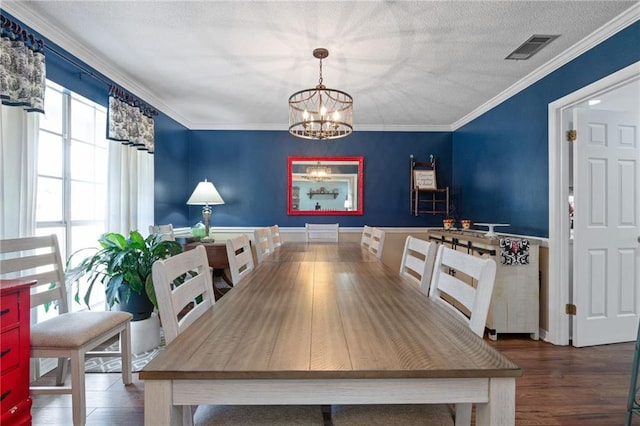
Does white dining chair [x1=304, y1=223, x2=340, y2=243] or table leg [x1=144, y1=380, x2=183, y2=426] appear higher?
white dining chair [x1=304, y1=223, x2=340, y2=243]

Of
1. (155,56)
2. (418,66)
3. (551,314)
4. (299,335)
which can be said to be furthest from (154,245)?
(551,314)

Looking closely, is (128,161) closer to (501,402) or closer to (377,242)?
(377,242)

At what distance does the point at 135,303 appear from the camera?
242 centimetres

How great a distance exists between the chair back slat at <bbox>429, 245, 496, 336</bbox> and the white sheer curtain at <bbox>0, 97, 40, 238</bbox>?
7.87 ft

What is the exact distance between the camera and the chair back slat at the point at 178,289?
92 cm

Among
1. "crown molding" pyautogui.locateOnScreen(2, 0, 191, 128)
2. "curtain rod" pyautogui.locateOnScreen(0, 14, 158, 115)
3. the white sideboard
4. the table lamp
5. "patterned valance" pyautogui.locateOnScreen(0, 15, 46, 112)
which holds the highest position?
"crown molding" pyautogui.locateOnScreen(2, 0, 191, 128)

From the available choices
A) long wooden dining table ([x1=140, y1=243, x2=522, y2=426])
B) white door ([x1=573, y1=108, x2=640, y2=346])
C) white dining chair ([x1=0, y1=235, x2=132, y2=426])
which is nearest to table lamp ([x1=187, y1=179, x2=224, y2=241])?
white dining chair ([x1=0, y1=235, x2=132, y2=426])

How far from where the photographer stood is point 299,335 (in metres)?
0.86

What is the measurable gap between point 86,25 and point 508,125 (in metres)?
3.81

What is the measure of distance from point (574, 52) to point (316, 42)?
2.01 m

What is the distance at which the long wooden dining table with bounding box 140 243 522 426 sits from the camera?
2.25 ft

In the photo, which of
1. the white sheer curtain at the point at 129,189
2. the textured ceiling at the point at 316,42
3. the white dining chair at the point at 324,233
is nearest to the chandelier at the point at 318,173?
the white dining chair at the point at 324,233

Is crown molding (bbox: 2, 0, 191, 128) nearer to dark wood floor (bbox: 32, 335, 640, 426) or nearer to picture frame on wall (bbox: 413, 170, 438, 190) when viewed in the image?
dark wood floor (bbox: 32, 335, 640, 426)

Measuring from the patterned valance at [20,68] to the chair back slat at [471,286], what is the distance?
2450 mm
